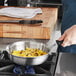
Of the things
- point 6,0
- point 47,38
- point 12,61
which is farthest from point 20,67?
point 6,0

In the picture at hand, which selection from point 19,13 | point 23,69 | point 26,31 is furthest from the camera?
point 19,13

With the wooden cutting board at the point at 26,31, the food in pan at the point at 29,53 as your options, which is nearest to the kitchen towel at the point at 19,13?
the wooden cutting board at the point at 26,31

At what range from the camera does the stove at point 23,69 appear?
621 millimetres

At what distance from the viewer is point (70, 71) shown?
0.65m

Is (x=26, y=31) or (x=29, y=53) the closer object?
(x=29, y=53)

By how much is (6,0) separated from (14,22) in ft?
2.37

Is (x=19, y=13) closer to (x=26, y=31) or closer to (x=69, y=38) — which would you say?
(x=26, y=31)

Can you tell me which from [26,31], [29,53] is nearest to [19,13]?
[26,31]

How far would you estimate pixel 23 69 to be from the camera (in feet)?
2.14

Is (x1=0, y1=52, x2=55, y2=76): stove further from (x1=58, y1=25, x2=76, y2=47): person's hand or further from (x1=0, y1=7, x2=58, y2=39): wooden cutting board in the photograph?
(x1=0, y1=7, x2=58, y2=39): wooden cutting board

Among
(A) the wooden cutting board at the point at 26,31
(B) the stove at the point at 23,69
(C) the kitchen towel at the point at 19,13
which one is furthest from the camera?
(C) the kitchen towel at the point at 19,13

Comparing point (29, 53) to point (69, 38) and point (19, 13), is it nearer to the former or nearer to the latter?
point (69, 38)

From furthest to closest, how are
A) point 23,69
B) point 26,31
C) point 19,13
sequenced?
point 19,13
point 26,31
point 23,69

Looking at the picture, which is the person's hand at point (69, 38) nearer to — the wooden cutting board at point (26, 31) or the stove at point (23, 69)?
the stove at point (23, 69)
